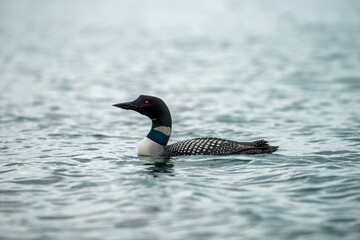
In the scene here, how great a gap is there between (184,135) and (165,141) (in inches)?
87.1

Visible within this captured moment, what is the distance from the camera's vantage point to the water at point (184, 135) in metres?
5.48

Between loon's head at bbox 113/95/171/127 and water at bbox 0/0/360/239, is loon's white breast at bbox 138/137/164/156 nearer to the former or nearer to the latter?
water at bbox 0/0/360/239

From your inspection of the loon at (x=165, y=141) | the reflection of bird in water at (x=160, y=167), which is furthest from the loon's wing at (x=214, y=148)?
the reflection of bird in water at (x=160, y=167)

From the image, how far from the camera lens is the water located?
5480 millimetres

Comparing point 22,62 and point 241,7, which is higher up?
point 241,7

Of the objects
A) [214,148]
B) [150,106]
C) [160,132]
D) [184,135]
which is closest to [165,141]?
[160,132]

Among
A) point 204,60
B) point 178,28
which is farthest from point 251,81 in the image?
point 178,28

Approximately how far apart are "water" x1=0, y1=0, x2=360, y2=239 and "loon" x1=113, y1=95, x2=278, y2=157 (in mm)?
156

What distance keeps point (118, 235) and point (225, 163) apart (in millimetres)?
2635

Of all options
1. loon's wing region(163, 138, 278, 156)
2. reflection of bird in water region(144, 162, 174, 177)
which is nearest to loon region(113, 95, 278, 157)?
loon's wing region(163, 138, 278, 156)

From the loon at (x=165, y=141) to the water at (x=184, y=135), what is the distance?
156mm

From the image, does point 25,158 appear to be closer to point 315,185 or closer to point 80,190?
point 80,190

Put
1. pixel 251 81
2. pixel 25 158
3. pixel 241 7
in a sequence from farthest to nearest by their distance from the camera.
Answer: pixel 241 7 < pixel 251 81 < pixel 25 158

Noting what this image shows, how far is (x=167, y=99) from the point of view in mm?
14609
